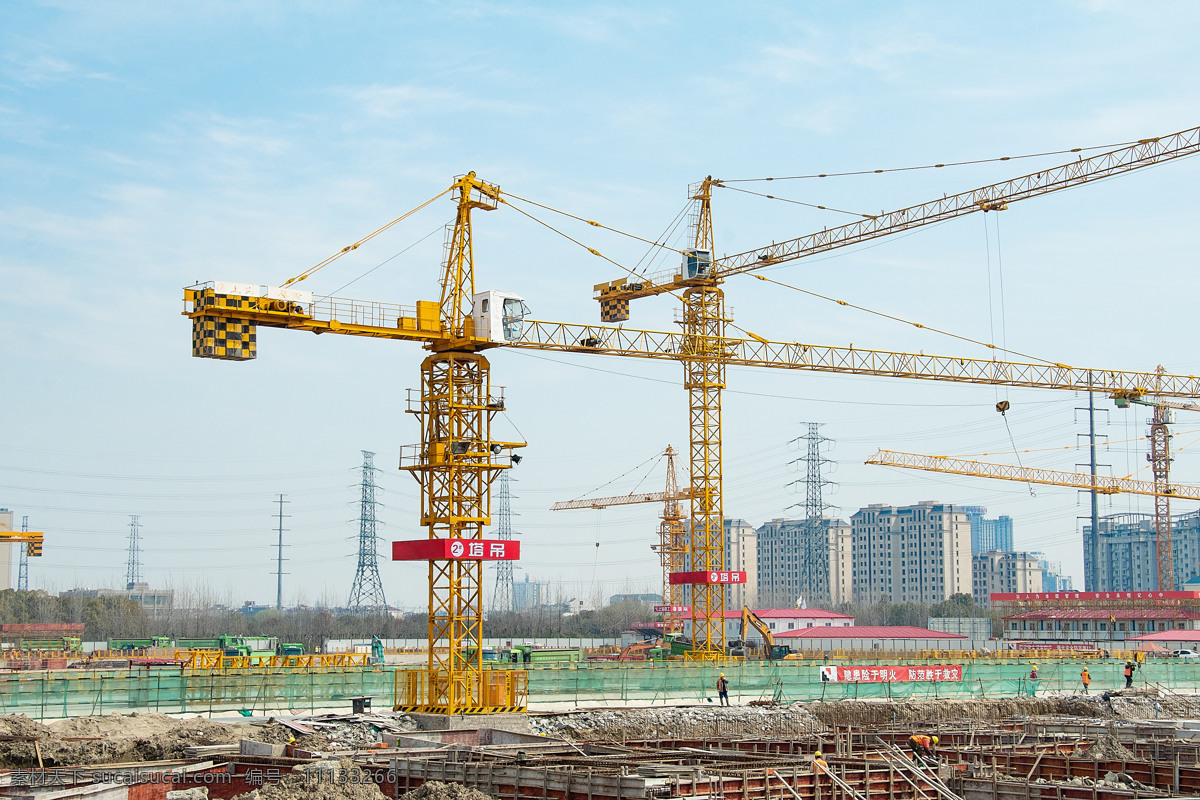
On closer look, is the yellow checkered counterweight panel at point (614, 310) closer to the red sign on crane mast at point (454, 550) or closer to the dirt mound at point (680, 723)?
the dirt mound at point (680, 723)

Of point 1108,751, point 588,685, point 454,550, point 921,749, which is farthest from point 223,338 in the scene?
point 1108,751

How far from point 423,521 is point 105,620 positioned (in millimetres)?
104806

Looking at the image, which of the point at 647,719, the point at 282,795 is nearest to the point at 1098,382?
the point at 647,719

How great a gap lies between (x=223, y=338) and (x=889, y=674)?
3074 cm

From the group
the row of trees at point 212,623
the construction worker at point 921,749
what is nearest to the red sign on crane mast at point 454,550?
the construction worker at point 921,749

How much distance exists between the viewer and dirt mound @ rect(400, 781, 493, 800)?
22.5 meters

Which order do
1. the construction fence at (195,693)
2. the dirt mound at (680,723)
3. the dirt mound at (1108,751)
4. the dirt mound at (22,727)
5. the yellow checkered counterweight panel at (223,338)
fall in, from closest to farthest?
1. the dirt mound at (22,727)
2. the dirt mound at (1108,751)
3. the yellow checkered counterweight panel at (223,338)
4. the construction fence at (195,693)
5. the dirt mound at (680,723)

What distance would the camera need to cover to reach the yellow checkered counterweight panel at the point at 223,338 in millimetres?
35688

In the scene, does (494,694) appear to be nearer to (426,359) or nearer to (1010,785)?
(426,359)

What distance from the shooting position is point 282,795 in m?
21.7

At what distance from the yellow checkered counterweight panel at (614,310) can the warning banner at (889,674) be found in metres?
23.1

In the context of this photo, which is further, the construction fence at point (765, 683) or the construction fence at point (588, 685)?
the construction fence at point (765, 683)

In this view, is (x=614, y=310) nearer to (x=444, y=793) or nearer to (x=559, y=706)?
(x=559, y=706)

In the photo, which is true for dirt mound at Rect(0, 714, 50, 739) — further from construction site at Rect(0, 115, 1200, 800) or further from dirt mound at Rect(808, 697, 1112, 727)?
dirt mound at Rect(808, 697, 1112, 727)
